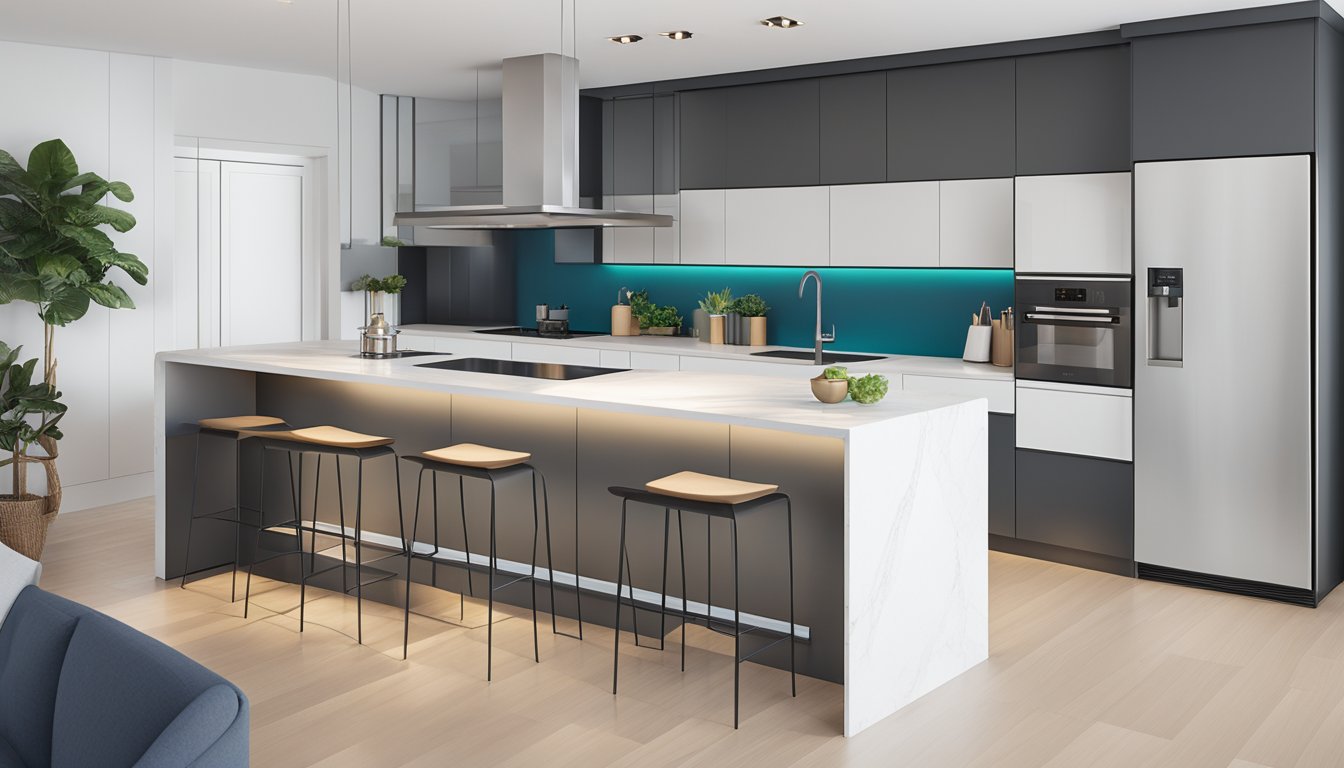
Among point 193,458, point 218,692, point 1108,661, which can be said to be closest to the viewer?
point 218,692

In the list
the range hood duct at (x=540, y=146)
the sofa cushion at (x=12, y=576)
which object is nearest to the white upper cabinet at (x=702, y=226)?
the range hood duct at (x=540, y=146)

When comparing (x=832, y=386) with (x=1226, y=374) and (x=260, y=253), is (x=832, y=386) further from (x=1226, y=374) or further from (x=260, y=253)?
(x=260, y=253)

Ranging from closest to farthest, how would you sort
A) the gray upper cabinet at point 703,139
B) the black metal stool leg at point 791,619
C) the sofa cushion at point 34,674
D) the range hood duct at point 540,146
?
the sofa cushion at point 34,674 → the black metal stool leg at point 791,619 → the range hood duct at point 540,146 → the gray upper cabinet at point 703,139

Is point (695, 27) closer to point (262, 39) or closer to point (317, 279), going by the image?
point (262, 39)

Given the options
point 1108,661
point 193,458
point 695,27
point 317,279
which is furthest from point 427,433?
point 317,279

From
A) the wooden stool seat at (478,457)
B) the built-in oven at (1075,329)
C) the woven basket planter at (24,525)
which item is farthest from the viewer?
the woven basket planter at (24,525)

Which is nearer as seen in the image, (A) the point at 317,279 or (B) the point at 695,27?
(B) the point at 695,27

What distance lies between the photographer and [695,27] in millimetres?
5488

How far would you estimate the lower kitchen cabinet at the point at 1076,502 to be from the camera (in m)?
5.35

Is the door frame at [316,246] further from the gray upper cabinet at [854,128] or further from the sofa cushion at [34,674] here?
the sofa cushion at [34,674]

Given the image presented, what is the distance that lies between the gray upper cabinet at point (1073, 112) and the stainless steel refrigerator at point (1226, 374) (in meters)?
0.44

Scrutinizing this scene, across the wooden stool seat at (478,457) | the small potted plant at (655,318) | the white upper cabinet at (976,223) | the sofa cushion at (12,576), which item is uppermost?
the white upper cabinet at (976,223)

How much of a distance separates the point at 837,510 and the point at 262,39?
4016 millimetres

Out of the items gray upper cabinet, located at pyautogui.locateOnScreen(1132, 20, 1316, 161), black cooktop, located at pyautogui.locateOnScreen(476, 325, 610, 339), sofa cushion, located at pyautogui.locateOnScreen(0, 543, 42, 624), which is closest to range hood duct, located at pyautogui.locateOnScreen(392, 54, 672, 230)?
black cooktop, located at pyautogui.locateOnScreen(476, 325, 610, 339)
